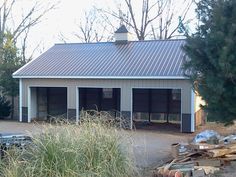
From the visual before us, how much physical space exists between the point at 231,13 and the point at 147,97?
620 inches

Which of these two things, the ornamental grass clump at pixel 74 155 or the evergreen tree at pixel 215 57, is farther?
the evergreen tree at pixel 215 57

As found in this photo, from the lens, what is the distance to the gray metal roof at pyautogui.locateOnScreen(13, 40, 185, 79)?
71.6 feet

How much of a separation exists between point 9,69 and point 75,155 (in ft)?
68.3

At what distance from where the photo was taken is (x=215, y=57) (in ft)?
34.0

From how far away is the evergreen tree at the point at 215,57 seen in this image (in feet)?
32.6

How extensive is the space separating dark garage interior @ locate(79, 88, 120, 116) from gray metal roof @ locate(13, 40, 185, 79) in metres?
2.45

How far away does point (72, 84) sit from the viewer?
2341 cm

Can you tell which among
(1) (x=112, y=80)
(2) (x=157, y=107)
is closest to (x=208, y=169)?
(1) (x=112, y=80)

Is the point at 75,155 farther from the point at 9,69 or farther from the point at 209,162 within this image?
the point at 9,69

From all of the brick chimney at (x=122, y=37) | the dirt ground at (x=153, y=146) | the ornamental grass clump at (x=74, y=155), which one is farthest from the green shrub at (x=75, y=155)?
the brick chimney at (x=122, y=37)

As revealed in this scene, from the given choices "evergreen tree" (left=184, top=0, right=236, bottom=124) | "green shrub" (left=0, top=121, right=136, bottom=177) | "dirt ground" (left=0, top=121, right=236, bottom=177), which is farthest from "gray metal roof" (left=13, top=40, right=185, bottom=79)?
"green shrub" (left=0, top=121, right=136, bottom=177)

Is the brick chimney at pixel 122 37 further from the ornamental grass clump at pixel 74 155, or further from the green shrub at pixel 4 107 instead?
the ornamental grass clump at pixel 74 155

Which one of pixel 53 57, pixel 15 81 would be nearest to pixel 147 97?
pixel 53 57

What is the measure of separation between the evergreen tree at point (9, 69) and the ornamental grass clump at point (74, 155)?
61.0 ft
